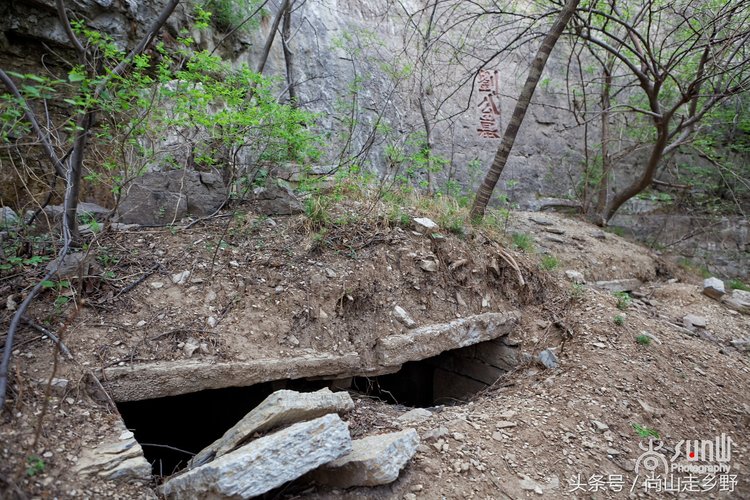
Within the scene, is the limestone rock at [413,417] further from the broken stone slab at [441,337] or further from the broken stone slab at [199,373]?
the broken stone slab at [199,373]

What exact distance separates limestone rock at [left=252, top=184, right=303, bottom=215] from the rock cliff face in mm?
1138

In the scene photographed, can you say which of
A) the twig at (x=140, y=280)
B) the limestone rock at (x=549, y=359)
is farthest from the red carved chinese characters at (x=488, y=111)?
the twig at (x=140, y=280)

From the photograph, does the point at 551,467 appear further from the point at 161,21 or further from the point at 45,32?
the point at 45,32

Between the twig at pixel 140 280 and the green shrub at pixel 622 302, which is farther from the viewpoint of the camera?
the green shrub at pixel 622 302

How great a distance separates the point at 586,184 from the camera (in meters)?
7.79

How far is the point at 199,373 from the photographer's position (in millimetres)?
2600

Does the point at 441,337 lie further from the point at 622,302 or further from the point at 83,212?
the point at 83,212

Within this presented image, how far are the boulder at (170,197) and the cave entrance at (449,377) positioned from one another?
6.47ft

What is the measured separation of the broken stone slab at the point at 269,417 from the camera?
2.14 meters

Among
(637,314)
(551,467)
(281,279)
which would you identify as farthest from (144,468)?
(637,314)

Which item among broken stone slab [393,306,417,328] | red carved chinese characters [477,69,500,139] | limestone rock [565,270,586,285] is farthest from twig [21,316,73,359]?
red carved chinese characters [477,69,500,139]

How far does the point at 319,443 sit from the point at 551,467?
1.42 meters

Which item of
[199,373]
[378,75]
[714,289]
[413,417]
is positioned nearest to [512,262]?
[413,417]

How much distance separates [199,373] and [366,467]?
1137mm
